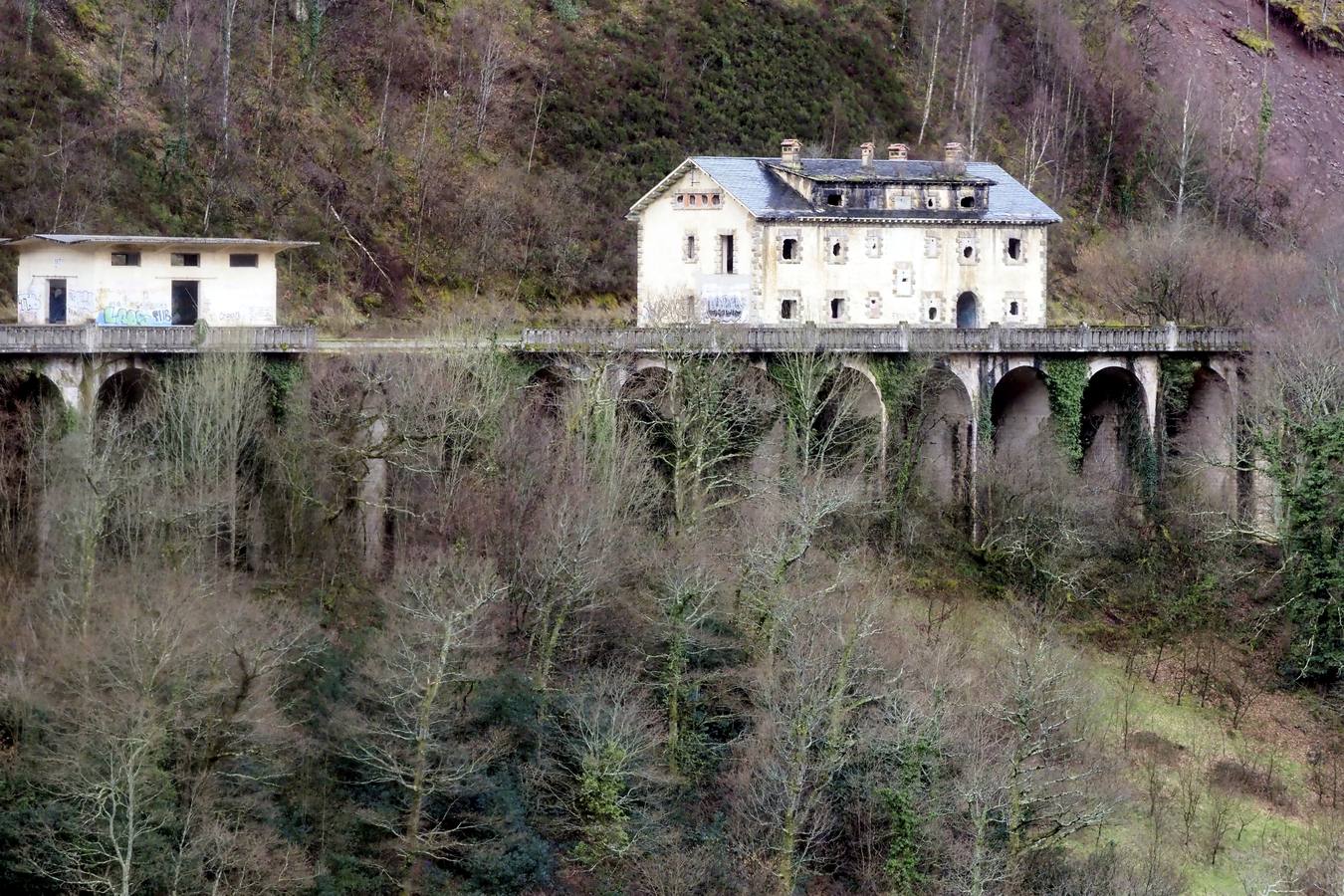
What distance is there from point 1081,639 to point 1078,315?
28.3 meters

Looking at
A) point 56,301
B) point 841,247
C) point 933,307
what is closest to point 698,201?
point 841,247

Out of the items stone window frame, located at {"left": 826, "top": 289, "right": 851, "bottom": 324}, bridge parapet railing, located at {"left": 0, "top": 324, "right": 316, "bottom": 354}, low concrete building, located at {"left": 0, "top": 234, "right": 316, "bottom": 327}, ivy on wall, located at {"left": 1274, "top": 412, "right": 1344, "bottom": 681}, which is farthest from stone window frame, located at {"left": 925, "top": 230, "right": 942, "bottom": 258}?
bridge parapet railing, located at {"left": 0, "top": 324, "right": 316, "bottom": 354}

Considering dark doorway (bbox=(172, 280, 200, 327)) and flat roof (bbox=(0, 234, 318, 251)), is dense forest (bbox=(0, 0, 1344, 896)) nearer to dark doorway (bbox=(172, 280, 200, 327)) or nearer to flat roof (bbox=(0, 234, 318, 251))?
dark doorway (bbox=(172, 280, 200, 327))

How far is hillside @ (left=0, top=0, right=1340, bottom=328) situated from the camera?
71.0 m

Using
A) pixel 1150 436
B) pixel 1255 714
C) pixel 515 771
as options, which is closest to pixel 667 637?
pixel 515 771

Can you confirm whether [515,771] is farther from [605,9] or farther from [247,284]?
[605,9]

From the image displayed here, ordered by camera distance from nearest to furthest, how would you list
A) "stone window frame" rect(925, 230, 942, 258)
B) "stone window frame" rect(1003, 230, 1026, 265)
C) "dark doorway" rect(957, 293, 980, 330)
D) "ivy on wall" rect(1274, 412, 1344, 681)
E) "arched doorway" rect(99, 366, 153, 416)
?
"arched doorway" rect(99, 366, 153, 416), "ivy on wall" rect(1274, 412, 1344, 681), "stone window frame" rect(925, 230, 942, 258), "dark doorway" rect(957, 293, 980, 330), "stone window frame" rect(1003, 230, 1026, 265)

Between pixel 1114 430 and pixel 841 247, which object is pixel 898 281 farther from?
pixel 1114 430

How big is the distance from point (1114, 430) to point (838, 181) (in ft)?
37.5

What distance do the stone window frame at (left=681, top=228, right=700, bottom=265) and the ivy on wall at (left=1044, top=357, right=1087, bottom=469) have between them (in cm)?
1143

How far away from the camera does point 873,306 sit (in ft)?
221

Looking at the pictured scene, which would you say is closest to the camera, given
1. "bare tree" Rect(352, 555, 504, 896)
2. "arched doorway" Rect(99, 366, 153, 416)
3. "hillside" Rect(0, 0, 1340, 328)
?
"bare tree" Rect(352, 555, 504, 896)

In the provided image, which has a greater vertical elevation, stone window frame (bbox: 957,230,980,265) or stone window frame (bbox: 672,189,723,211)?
stone window frame (bbox: 672,189,723,211)

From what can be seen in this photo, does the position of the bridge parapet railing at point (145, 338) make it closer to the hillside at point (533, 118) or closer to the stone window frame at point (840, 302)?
the hillside at point (533, 118)
